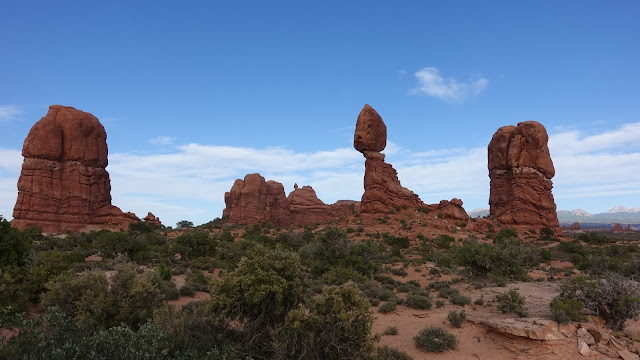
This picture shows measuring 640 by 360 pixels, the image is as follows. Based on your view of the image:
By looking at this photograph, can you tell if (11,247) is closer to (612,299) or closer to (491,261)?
(612,299)

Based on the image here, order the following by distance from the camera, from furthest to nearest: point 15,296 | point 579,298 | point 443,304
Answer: point 443,304 < point 579,298 < point 15,296

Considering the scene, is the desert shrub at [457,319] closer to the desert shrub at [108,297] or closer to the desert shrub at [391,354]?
the desert shrub at [391,354]

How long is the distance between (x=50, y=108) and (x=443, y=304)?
185ft

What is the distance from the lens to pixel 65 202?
45.0 metres

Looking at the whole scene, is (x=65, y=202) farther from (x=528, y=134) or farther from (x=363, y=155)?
(x=528, y=134)

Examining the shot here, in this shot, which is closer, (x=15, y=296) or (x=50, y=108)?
(x=15, y=296)

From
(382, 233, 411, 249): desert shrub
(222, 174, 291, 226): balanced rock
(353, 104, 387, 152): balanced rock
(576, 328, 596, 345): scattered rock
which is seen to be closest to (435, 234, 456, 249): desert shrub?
(382, 233, 411, 249): desert shrub

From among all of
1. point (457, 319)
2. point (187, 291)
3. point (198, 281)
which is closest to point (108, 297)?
point (187, 291)

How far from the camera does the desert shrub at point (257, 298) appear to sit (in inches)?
326

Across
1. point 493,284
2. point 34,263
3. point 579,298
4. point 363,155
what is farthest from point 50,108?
point 579,298

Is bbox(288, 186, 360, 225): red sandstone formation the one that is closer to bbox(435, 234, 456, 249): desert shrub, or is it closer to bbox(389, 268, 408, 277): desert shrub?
bbox(435, 234, 456, 249): desert shrub

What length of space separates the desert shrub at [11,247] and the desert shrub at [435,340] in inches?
586

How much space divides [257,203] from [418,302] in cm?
5150

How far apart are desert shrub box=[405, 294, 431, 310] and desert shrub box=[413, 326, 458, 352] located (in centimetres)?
310
